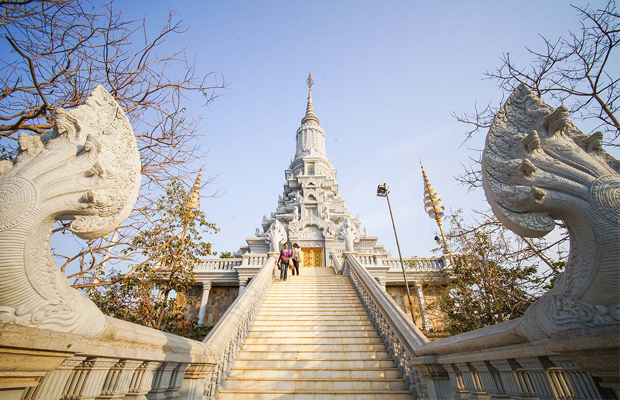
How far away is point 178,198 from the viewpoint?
28.6 feet

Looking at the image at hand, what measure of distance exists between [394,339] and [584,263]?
450 centimetres

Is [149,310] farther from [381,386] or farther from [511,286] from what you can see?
[511,286]

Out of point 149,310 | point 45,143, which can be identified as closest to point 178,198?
point 149,310

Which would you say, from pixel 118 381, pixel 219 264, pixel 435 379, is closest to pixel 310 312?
pixel 435 379

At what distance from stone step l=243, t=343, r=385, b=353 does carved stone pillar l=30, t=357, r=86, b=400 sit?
15.3 ft

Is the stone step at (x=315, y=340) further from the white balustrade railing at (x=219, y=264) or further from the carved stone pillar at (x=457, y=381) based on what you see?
the white balustrade railing at (x=219, y=264)

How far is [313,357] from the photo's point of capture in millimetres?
5809

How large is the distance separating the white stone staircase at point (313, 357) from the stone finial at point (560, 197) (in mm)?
3674

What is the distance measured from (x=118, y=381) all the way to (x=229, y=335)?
2.98 m

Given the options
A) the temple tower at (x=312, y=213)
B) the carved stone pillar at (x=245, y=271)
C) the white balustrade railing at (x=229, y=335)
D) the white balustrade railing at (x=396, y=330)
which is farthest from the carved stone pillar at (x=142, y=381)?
the temple tower at (x=312, y=213)

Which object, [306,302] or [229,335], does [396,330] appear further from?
[306,302]

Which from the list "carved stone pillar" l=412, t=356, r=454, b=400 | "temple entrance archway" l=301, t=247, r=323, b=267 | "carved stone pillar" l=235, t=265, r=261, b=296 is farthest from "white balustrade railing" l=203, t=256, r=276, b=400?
"temple entrance archway" l=301, t=247, r=323, b=267

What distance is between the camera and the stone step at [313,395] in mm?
4512

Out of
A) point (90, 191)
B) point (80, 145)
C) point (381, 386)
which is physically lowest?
point (381, 386)
